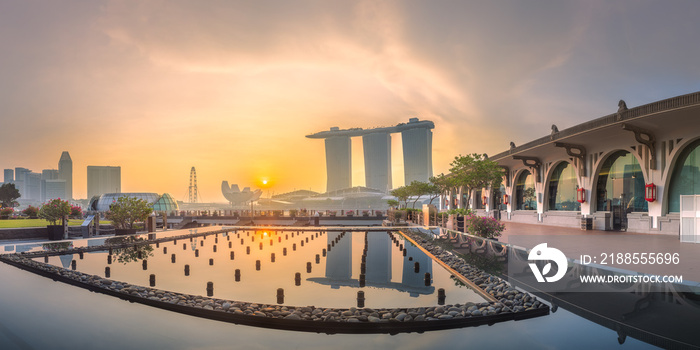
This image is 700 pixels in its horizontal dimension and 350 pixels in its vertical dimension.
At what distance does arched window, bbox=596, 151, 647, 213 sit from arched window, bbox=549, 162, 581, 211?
310 centimetres

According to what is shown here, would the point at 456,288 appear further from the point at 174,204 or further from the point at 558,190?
the point at 174,204

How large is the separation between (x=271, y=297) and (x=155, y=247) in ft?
51.6

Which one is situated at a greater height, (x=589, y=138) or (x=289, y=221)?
(x=589, y=138)

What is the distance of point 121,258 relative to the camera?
19.6 metres

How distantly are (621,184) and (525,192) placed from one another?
46.8 ft

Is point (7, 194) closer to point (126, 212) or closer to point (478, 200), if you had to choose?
point (126, 212)

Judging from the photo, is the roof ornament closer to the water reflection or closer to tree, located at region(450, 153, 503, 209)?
tree, located at region(450, 153, 503, 209)

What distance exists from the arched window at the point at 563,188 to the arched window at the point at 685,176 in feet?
28.9

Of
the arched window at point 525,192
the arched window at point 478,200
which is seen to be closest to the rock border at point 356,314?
the arched window at point 525,192

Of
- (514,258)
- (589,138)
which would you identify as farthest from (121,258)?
(589,138)

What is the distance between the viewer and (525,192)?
4172 cm

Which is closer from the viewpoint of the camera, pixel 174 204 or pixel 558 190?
pixel 558 190

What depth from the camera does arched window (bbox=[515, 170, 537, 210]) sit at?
131ft

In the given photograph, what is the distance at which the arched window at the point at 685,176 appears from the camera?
22.3m
